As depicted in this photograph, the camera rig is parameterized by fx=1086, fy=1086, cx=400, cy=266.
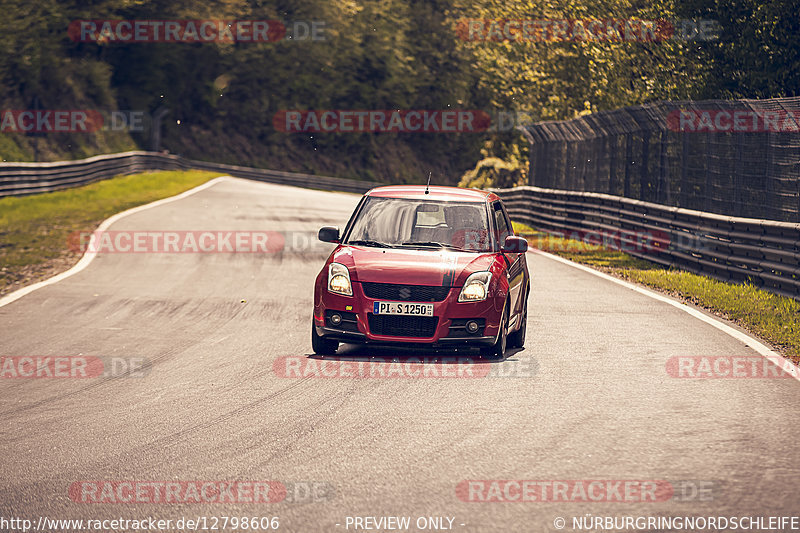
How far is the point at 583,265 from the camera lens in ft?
65.1

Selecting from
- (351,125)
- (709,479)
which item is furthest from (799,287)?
(351,125)

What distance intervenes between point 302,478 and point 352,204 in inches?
1304

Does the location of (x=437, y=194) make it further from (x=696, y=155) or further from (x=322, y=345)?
(x=696, y=155)

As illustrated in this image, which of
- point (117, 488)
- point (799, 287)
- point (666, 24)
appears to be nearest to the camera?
point (117, 488)

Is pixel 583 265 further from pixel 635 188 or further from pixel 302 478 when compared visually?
pixel 302 478

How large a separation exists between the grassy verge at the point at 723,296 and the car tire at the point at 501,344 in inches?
106

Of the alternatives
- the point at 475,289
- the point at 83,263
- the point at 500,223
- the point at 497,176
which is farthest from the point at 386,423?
the point at 497,176

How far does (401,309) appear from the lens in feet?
32.4

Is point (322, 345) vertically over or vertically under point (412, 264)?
under

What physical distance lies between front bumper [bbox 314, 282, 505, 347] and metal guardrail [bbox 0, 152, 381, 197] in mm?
23169

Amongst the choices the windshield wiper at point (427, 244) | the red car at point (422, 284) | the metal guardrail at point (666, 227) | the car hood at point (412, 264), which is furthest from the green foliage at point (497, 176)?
the car hood at point (412, 264)

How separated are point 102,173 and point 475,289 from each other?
3569cm

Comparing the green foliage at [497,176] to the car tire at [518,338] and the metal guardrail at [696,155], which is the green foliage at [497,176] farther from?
the car tire at [518,338]

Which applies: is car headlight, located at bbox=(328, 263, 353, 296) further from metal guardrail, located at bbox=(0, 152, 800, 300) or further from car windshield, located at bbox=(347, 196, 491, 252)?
metal guardrail, located at bbox=(0, 152, 800, 300)
